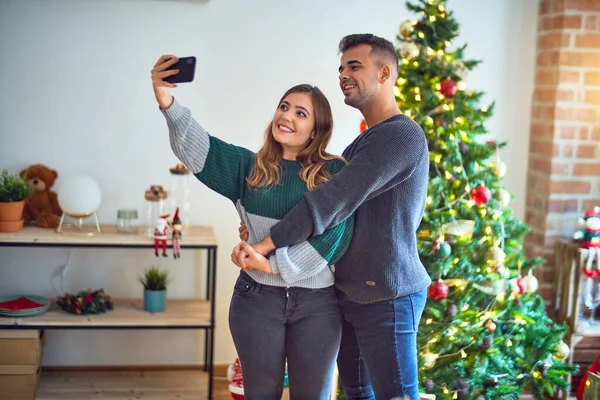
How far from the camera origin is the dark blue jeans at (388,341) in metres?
2.05

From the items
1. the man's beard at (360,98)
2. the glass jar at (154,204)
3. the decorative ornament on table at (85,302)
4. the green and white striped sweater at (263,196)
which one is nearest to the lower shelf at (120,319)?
the decorative ornament on table at (85,302)

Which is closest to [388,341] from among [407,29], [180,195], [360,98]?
[360,98]

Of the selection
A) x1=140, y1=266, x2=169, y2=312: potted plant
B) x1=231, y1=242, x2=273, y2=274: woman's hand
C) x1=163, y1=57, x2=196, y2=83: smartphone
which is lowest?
x1=140, y1=266, x2=169, y2=312: potted plant

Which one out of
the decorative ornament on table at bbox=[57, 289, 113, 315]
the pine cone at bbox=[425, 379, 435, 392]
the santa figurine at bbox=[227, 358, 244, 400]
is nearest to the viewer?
the pine cone at bbox=[425, 379, 435, 392]

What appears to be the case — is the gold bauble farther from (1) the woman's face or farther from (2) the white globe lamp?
(2) the white globe lamp

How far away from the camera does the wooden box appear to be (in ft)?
10.7

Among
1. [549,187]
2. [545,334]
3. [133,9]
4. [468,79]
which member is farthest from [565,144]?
[133,9]

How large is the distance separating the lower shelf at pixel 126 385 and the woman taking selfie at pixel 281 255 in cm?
150

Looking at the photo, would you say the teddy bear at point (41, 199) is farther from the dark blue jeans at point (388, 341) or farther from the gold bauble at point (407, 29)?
the dark blue jeans at point (388, 341)

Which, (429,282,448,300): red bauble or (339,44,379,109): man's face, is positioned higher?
(339,44,379,109): man's face

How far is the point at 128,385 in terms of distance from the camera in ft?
11.6

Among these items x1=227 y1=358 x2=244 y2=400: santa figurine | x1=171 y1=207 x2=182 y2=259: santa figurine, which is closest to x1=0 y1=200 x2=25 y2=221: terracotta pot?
x1=171 y1=207 x2=182 y2=259: santa figurine

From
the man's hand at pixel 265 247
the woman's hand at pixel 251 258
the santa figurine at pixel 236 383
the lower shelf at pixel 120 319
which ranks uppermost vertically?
the man's hand at pixel 265 247

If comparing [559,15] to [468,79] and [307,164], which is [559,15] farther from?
[307,164]
